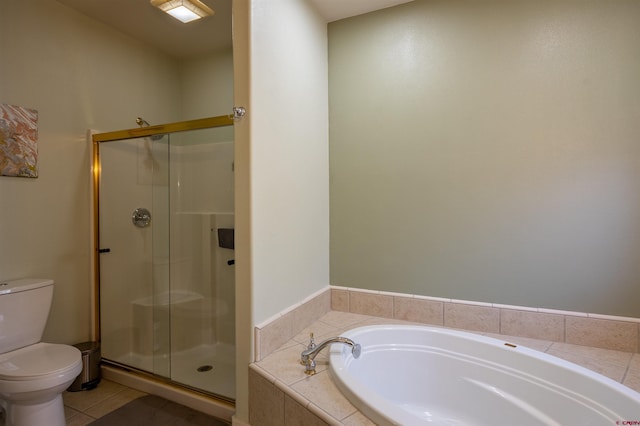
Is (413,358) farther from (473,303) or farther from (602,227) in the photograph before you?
(602,227)

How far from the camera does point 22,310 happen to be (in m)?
1.80

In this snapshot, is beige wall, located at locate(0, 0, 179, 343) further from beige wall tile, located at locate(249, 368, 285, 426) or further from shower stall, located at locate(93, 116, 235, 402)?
beige wall tile, located at locate(249, 368, 285, 426)

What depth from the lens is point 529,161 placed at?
1743 millimetres

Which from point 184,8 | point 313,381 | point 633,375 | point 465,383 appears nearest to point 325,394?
point 313,381

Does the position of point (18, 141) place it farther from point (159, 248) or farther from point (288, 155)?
point (288, 155)

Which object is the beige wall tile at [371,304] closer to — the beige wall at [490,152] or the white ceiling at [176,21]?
the beige wall at [490,152]

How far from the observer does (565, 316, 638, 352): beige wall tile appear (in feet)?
5.19

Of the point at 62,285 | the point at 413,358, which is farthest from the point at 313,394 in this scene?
the point at 62,285

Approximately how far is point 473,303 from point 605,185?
0.88 m

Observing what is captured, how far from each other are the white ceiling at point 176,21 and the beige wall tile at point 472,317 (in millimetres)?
1865

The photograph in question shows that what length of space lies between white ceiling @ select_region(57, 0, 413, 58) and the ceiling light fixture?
22 cm

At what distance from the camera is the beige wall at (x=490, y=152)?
5.25ft

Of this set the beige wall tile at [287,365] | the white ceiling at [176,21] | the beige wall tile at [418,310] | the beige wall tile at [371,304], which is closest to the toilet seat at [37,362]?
the beige wall tile at [287,365]

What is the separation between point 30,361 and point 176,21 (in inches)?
91.8
